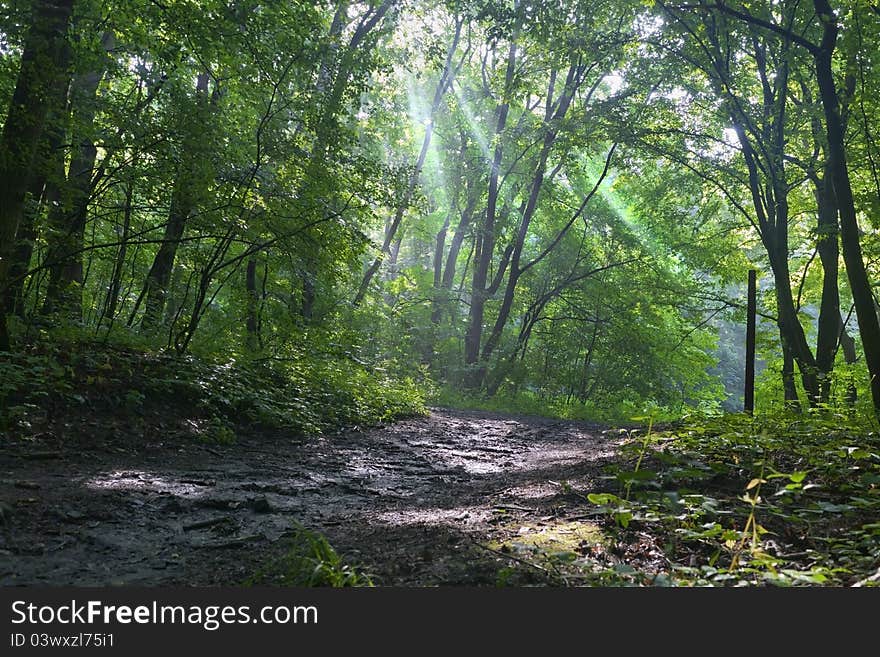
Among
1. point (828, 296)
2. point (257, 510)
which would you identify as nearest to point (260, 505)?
point (257, 510)

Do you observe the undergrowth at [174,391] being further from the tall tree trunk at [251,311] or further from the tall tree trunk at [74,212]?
the tall tree trunk at [74,212]

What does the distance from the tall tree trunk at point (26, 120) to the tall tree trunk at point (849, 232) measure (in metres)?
8.31

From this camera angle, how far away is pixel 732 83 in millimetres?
11539

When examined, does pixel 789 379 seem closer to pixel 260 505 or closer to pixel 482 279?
pixel 260 505

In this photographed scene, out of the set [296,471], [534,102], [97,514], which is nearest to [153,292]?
[296,471]

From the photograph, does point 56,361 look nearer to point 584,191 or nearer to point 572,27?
point 572,27

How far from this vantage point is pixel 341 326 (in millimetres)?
14094

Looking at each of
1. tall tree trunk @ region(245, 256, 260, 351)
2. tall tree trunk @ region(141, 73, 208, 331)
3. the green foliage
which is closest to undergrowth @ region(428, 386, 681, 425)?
tall tree trunk @ region(245, 256, 260, 351)

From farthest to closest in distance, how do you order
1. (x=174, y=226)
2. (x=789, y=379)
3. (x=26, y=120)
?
(x=789, y=379), (x=174, y=226), (x=26, y=120)

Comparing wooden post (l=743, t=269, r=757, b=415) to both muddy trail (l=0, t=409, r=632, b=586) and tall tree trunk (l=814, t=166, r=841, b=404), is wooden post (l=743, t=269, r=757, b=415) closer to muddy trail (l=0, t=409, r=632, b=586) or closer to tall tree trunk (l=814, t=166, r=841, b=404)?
tall tree trunk (l=814, t=166, r=841, b=404)

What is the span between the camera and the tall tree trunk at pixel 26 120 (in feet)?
18.8

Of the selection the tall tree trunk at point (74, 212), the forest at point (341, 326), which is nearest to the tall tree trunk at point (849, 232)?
the forest at point (341, 326)

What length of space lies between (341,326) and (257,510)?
403 inches

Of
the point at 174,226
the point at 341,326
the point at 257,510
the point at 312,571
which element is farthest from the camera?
the point at 341,326
